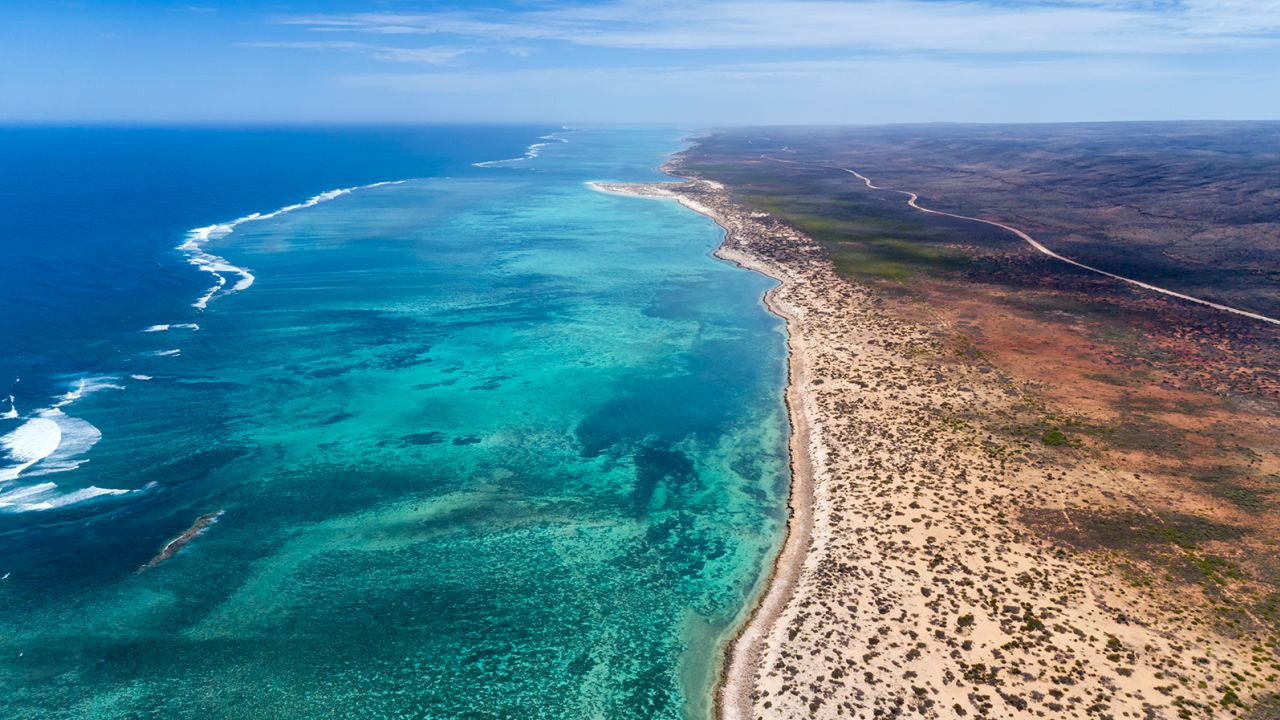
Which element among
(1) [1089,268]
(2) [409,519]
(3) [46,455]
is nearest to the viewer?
(2) [409,519]

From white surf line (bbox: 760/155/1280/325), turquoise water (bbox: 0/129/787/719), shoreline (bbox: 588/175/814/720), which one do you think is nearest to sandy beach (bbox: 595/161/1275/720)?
shoreline (bbox: 588/175/814/720)

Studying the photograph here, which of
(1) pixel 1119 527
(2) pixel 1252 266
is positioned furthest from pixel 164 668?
(2) pixel 1252 266

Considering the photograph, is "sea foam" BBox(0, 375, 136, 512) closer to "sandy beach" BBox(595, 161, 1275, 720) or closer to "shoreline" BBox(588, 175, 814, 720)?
"shoreline" BBox(588, 175, 814, 720)

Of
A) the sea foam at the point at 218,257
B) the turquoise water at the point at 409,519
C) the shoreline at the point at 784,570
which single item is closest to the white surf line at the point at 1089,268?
the shoreline at the point at 784,570

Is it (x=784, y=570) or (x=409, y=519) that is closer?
(x=784, y=570)

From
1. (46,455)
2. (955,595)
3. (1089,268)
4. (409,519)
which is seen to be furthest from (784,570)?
(1089,268)

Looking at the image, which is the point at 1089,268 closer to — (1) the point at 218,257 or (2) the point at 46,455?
(2) the point at 46,455

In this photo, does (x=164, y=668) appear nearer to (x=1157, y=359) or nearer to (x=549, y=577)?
(x=549, y=577)
